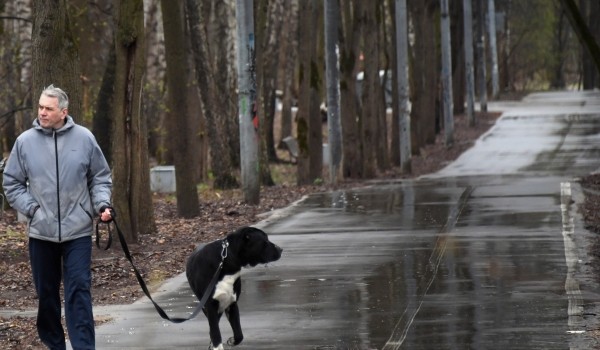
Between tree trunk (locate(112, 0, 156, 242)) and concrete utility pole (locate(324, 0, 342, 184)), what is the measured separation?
40.3ft

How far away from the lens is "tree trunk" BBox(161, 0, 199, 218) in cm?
2158

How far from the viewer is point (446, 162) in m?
38.8

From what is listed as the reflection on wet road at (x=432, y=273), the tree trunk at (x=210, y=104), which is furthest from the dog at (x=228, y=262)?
the tree trunk at (x=210, y=104)

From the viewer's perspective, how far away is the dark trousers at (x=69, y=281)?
31.3 feet

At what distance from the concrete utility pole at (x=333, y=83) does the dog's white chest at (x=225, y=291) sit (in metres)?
20.7

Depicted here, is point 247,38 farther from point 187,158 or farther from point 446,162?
point 446,162

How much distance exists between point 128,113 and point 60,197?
29.2 feet

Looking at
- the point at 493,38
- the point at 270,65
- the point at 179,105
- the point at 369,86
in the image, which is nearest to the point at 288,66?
the point at 270,65

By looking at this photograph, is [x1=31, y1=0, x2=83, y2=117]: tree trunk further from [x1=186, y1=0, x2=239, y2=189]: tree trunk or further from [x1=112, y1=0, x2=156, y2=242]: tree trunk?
[x1=186, y1=0, x2=239, y2=189]: tree trunk

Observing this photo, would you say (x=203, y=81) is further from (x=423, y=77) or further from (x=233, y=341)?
(x=233, y=341)

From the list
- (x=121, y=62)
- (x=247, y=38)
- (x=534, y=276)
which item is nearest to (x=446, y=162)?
(x=247, y=38)

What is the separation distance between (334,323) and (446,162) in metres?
27.6

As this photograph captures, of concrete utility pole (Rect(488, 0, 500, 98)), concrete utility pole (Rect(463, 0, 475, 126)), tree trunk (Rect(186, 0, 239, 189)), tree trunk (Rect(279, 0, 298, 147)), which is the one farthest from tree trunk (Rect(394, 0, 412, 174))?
concrete utility pole (Rect(488, 0, 500, 98))

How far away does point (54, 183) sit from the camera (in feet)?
31.1
